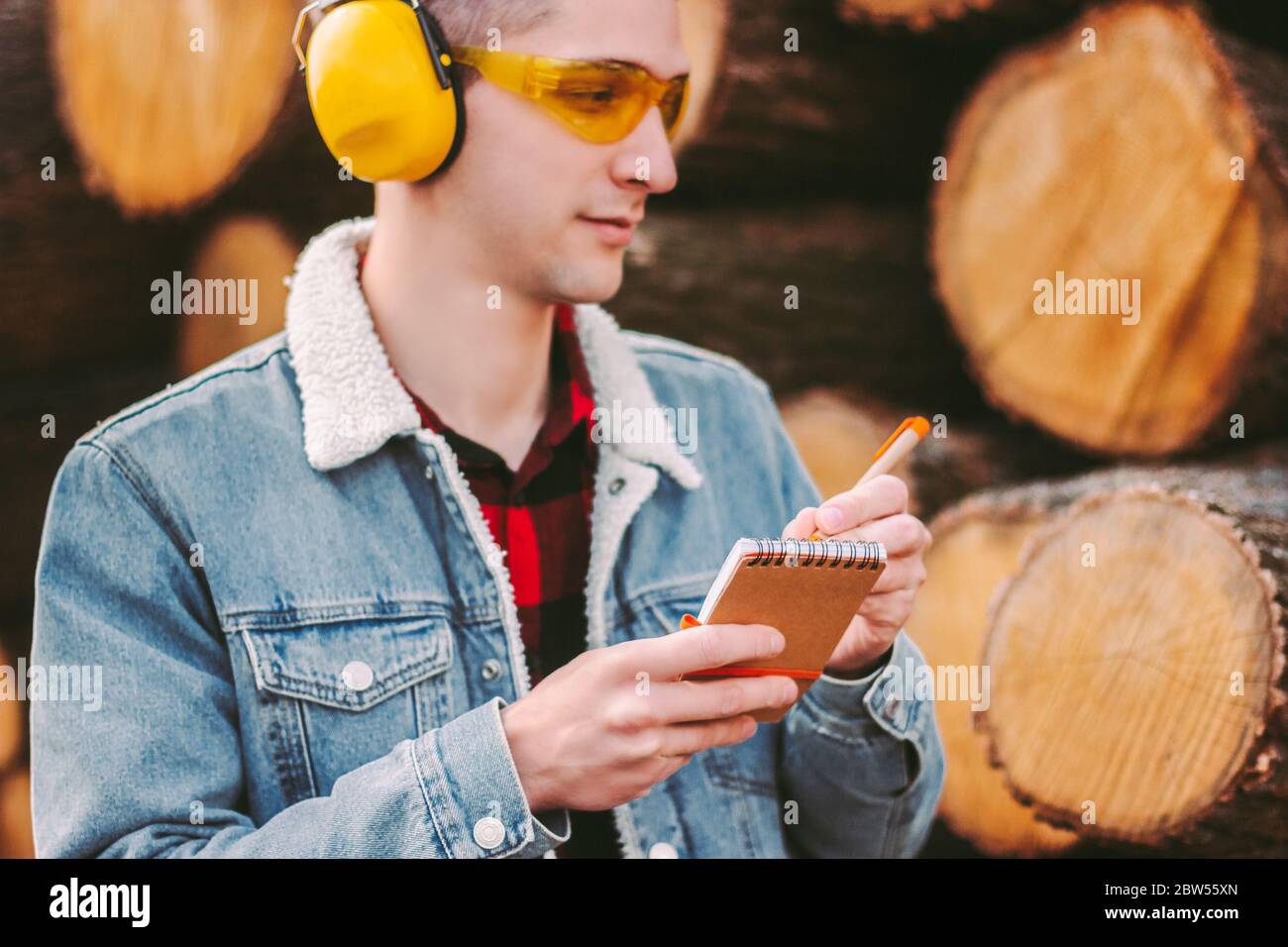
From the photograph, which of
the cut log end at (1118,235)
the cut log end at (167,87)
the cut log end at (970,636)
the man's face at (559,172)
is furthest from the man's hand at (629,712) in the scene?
the cut log end at (167,87)

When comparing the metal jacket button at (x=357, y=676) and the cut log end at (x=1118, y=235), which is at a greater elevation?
the cut log end at (x=1118, y=235)

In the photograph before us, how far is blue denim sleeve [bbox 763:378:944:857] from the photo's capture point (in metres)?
1.38

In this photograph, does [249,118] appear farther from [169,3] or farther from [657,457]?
[657,457]

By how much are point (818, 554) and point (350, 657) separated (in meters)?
0.51

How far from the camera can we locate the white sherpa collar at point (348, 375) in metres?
1.28

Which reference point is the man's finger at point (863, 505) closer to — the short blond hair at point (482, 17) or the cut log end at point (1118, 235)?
the short blond hair at point (482, 17)

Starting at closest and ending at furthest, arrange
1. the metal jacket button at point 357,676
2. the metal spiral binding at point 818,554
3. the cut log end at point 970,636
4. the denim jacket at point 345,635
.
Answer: the metal spiral binding at point 818,554, the denim jacket at point 345,635, the metal jacket button at point 357,676, the cut log end at point 970,636

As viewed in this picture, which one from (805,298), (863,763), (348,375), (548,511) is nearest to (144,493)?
(348,375)

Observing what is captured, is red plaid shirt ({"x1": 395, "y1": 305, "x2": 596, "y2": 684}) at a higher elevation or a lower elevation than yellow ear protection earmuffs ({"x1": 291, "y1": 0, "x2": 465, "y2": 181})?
lower

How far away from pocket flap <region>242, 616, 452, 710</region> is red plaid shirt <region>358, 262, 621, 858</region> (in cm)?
12

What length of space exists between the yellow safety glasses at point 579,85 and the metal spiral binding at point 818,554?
0.53 meters

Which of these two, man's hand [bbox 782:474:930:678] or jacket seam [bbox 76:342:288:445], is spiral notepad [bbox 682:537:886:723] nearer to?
man's hand [bbox 782:474:930:678]

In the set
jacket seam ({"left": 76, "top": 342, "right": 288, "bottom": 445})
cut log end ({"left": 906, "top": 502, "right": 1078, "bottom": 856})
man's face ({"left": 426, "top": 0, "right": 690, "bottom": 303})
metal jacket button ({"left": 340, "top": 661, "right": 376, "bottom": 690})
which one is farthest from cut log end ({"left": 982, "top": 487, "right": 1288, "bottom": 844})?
jacket seam ({"left": 76, "top": 342, "right": 288, "bottom": 445})
